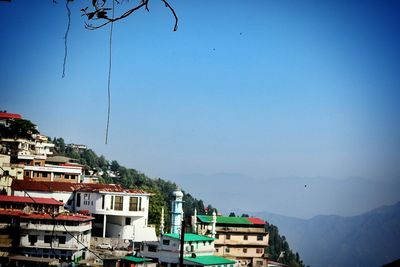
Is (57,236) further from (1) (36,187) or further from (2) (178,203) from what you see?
(2) (178,203)

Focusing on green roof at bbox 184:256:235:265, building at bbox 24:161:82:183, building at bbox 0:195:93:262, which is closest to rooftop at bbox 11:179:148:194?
building at bbox 24:161:82:183

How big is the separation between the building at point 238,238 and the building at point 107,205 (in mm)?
5822

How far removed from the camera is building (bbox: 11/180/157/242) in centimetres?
4569

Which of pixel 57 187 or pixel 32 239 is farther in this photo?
pixel 57 187

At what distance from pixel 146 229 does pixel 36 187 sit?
9413 millimetres

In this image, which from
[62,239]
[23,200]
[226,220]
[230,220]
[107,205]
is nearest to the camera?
[62,239]

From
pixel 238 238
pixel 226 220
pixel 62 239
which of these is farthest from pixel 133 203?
pixel 238 238

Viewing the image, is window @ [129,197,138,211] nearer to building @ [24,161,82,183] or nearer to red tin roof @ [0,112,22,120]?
building @ [24,161,82,183]

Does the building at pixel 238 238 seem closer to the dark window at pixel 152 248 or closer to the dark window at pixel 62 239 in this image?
the dark window at pixel 152 248

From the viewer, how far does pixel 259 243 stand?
171 ft

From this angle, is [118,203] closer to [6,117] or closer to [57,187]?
[57,187]

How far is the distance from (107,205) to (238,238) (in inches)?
500

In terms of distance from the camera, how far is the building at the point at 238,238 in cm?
5066

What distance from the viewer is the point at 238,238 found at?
51469 millimetres
